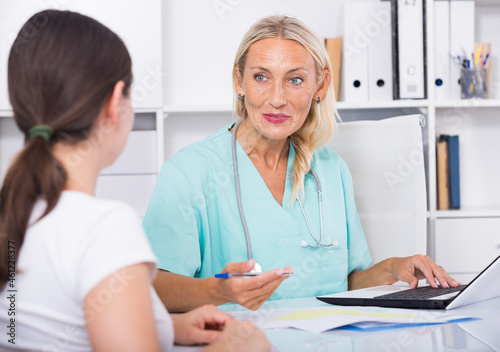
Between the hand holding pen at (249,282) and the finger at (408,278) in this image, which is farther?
the finger at (408,278)

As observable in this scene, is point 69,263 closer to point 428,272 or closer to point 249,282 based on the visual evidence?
point 249,282

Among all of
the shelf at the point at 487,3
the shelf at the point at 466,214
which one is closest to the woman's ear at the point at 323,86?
the shelf at the point at 466,214

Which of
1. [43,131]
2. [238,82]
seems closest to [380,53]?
[238,82]

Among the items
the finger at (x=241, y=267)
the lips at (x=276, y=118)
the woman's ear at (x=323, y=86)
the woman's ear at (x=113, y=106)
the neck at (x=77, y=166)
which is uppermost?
the woman's ear at (x=323, y=86)

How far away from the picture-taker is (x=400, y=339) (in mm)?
862

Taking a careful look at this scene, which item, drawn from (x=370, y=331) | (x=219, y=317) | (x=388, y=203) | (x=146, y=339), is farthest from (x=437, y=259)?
(x=146, y=339)

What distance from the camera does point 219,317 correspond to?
858mm

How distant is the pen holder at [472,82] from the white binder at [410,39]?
0.19m

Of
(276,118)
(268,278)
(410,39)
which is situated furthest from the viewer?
(410,39)

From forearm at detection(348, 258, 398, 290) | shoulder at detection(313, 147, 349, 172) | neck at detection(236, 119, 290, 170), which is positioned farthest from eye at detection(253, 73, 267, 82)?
forearm at detection(348, 258, 398, 290)

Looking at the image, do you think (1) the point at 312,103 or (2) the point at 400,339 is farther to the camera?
(1) the point at 312,103

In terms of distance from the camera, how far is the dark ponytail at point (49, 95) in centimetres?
70

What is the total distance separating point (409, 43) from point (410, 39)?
0.05 ft

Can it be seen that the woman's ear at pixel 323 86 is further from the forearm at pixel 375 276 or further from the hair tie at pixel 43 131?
the hair tie at pixel 43 131
